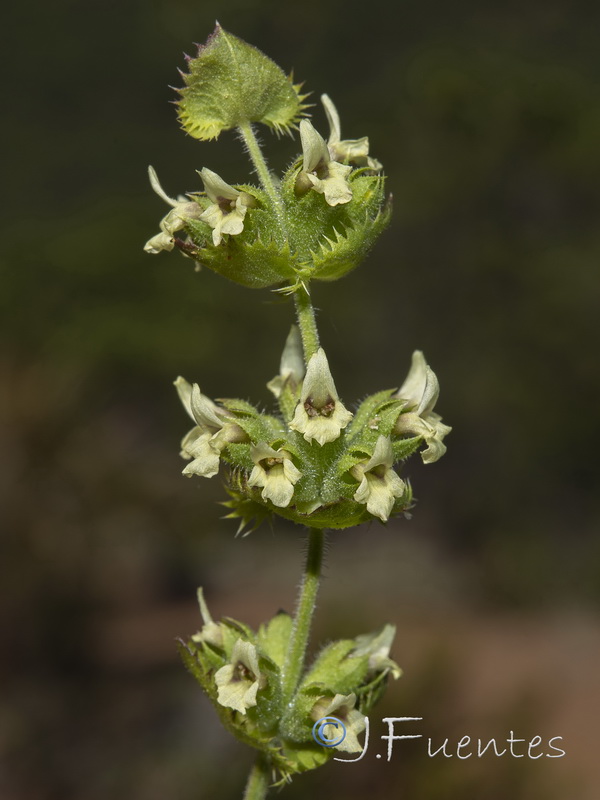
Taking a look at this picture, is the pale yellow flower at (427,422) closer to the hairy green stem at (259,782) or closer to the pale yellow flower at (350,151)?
the pale yellow flower at (350,151)

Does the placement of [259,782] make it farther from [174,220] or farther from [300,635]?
[174,220]

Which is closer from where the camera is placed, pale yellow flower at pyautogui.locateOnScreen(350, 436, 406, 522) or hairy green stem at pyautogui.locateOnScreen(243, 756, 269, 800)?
pale yellow flower at pyautogui.locateOnScreen(350, 436, 406, 522)

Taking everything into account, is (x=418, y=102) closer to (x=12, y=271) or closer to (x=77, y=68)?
(x=12, y=271)

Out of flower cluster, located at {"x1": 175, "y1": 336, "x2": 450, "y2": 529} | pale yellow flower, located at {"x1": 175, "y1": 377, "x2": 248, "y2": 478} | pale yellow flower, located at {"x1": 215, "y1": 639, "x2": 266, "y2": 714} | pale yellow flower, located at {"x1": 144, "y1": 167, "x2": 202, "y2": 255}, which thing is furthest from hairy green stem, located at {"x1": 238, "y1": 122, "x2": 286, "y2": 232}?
pale yellow flower, located at {"x1": 215, "y1": 639, "x2": 266, "y2": 714}

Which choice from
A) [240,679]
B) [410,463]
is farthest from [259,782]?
[410,463]

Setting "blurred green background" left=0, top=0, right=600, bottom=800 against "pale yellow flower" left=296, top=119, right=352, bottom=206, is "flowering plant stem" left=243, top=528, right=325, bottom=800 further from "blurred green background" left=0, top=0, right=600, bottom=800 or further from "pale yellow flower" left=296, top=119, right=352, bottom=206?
"blurred green background" left=0, top=0, right=600, bottom=800

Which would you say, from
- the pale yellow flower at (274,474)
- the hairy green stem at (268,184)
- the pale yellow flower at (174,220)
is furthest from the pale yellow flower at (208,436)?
the hairy green stem at (268,184)
